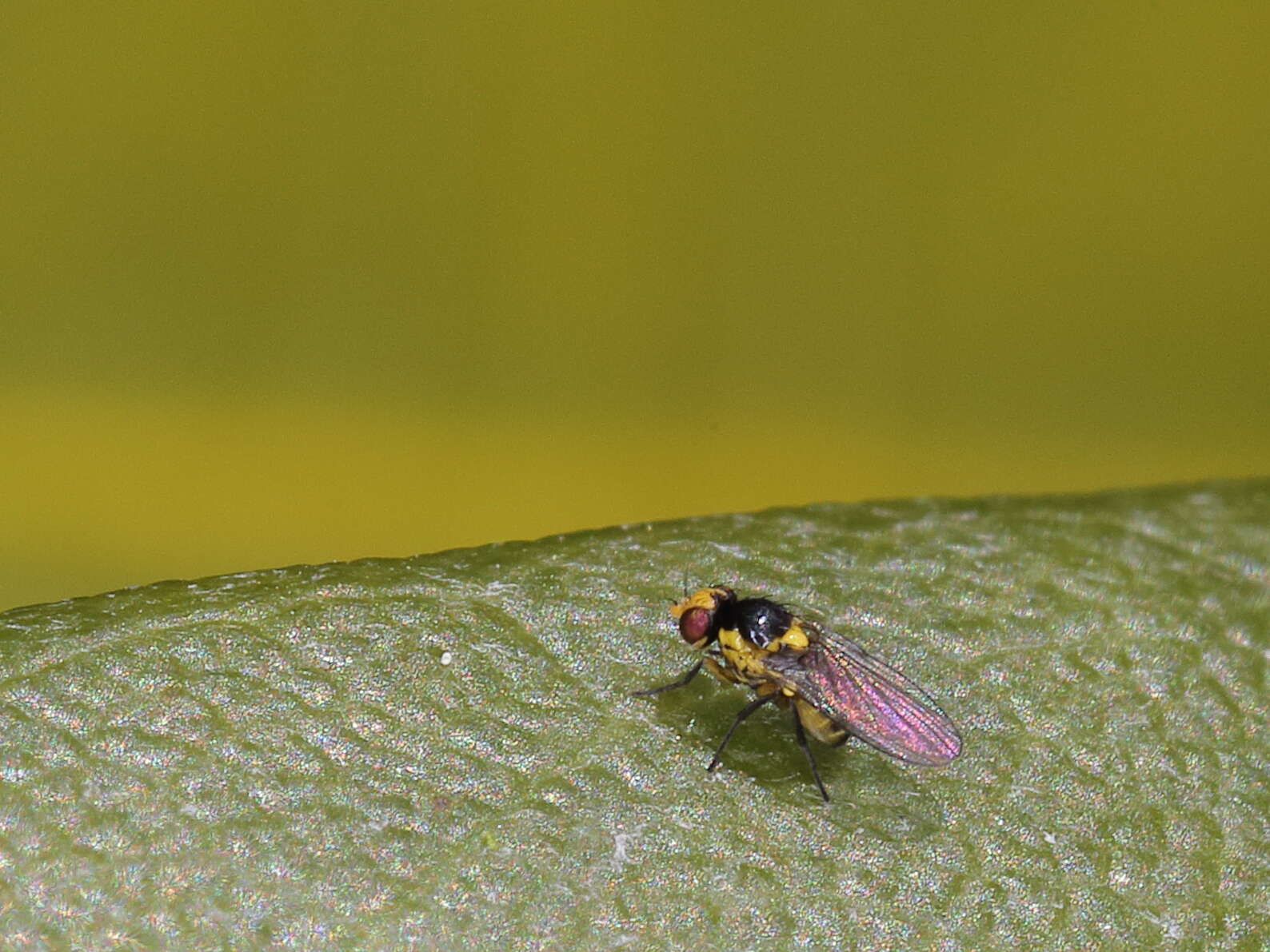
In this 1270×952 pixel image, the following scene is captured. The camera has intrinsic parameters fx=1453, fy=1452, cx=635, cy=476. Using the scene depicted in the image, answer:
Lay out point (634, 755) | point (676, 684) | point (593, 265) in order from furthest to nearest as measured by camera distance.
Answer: point (593, 265) → point (676, 684) → point (634, 755)

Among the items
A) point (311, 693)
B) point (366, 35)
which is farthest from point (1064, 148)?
point (311, 693)

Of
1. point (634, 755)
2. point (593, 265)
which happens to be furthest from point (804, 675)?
point (593, 265)

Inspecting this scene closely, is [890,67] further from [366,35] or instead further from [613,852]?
[613,852]

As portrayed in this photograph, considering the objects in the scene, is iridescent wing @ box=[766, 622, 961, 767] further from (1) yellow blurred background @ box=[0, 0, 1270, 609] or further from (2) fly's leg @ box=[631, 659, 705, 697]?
(1) yellow blurred background @ box=[0, 0, 1270, 609]

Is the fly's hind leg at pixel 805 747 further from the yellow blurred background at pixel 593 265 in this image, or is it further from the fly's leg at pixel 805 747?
the yellow blurred background at pixel 593 265

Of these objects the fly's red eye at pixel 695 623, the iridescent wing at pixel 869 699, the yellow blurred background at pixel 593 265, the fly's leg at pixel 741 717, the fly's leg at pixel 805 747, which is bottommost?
the fly's leg at pixel 805 747

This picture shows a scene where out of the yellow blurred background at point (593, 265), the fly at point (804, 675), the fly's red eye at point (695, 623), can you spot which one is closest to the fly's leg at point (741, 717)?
the fly at point (804, 675)

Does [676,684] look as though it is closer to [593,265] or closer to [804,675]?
[804,675]
